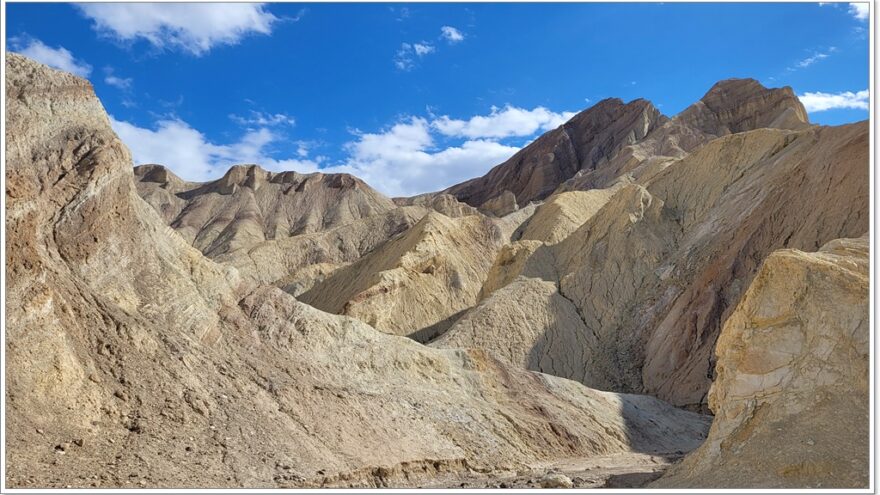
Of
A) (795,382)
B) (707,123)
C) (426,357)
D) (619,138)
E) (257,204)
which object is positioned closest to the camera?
(795,382)

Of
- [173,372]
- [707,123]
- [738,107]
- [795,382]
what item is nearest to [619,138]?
[707,123]

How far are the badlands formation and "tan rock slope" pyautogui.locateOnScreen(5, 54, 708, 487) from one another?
0.17 feet

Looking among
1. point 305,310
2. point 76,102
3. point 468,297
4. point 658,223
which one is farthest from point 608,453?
point 468,297

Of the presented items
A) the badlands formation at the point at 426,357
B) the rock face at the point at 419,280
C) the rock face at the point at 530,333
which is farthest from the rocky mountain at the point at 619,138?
the badlands formation at the point at 426,357

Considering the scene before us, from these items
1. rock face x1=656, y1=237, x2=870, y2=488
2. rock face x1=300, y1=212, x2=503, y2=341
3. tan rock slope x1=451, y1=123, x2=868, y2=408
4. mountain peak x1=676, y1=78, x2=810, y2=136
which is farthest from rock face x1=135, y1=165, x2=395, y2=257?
rock face x1=656, y1=237, x2=870, y2=488

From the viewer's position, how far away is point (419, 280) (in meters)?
48.3

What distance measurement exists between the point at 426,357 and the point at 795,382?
12.1 metres

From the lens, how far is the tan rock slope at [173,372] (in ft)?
41.8

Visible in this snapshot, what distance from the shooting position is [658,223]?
147ft

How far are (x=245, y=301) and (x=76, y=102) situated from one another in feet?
→ 21.1

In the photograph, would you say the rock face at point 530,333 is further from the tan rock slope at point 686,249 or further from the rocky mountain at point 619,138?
the rocky mountain at point 619,138

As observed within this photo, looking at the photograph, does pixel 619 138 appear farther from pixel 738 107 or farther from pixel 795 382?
pixel 795 382

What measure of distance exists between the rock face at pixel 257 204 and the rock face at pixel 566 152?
19522 mm

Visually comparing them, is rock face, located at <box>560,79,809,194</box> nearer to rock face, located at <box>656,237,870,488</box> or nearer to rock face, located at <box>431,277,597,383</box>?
rock face, located at <box>431,277,597,383</box>
